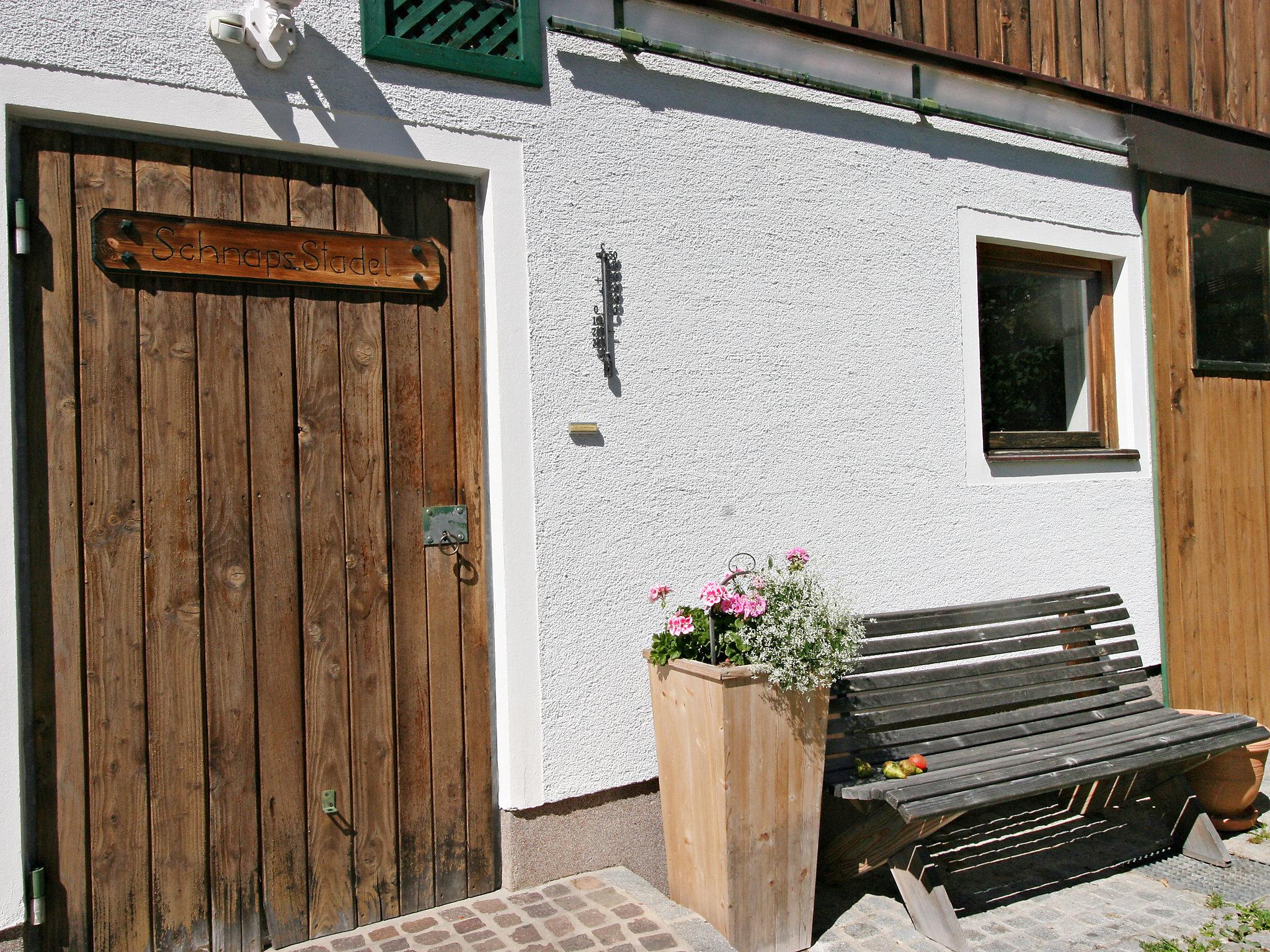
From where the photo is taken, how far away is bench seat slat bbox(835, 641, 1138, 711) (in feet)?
12.1

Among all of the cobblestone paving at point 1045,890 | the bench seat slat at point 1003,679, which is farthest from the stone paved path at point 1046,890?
the bench seat slat at point 1003,679

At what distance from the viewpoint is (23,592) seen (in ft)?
8.72

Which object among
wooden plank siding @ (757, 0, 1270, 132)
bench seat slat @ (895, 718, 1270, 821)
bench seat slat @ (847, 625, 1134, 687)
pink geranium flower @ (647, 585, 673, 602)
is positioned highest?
wooden plank siding @ (757, 0, 1270, 132)

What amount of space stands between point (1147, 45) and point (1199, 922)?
4214 mm

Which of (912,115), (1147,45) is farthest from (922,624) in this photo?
(1147,45)

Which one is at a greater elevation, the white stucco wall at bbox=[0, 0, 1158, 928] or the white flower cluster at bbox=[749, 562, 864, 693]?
the white stucco wall at bbox=[0, 0, 1158, 928]

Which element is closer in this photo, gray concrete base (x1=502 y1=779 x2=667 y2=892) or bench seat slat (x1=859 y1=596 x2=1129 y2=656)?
gray concrete base (x1=502 y1=779 x2=667 y2=892)

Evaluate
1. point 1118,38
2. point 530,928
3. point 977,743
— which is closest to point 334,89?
point 530,928

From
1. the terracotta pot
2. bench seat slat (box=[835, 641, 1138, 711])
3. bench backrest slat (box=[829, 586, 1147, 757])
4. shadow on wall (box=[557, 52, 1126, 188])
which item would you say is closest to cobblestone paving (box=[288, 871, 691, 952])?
bench backrest slat (box=[829, 586, 1147, 757])

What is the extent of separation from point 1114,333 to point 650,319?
2.79m

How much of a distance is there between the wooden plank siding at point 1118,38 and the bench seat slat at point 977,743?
9.45 feet

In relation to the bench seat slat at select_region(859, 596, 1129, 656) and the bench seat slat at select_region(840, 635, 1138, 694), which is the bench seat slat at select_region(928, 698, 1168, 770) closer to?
the bench seat slat at select_region(840, 635, 1138, 694)

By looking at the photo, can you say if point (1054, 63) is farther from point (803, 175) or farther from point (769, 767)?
point (769, 767)

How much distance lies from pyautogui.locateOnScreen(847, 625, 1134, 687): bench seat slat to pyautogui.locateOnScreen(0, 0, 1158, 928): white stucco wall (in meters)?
0.32
